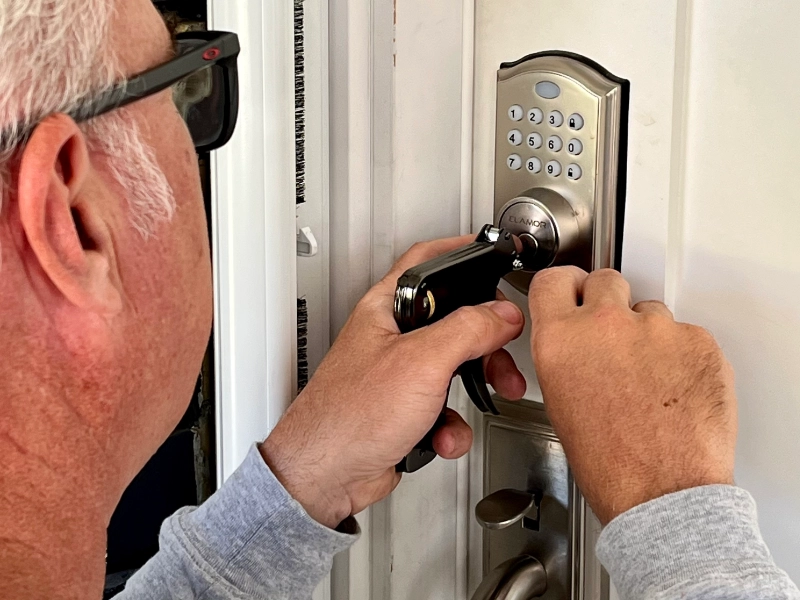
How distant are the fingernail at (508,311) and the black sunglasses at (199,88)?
25 cm

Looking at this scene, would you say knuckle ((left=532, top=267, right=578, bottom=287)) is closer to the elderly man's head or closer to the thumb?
the thumb

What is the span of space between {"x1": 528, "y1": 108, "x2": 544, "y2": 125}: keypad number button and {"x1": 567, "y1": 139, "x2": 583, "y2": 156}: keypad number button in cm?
3

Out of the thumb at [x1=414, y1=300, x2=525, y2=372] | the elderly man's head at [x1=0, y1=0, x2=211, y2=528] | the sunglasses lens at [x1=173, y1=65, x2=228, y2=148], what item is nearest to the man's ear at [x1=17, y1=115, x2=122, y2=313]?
the elderly man's head at [x1=0, y1=0, x2=211, y2=528]

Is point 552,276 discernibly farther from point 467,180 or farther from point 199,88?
point 199,88

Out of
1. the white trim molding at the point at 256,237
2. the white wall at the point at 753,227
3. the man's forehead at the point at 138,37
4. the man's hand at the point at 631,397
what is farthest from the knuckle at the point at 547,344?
the man's forehead at the point at 138,37

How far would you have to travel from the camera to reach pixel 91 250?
497mm

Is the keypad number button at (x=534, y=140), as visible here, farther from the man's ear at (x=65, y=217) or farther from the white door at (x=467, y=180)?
the man's ear at (x=65, y=217)

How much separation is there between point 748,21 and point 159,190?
45 cm

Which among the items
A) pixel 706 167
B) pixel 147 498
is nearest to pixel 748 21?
pixel 706 167

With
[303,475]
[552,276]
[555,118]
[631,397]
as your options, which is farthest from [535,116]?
[303,475]

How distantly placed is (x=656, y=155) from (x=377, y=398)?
293mm

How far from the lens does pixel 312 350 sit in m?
0.81

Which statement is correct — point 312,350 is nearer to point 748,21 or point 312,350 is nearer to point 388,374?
point 388,374

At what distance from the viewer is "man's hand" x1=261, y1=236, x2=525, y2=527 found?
67 cm
